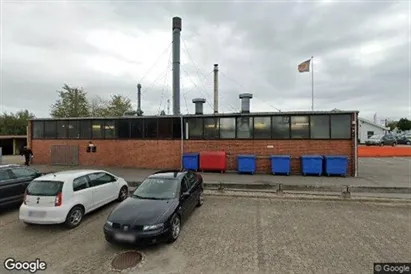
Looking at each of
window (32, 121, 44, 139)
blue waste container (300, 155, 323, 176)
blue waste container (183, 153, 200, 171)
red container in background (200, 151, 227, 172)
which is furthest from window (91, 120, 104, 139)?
blue waste container (300, 155, 323, 176)

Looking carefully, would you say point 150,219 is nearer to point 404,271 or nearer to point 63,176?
point 63,176

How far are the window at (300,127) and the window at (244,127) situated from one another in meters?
2.41

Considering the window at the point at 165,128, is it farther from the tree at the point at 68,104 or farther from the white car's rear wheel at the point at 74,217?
the tree at the point at 68,104

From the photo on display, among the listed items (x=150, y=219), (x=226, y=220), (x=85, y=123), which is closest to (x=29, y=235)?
(x=150, y=219)

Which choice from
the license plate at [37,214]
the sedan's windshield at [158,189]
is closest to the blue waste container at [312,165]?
the sedan's windshield at [158,189]

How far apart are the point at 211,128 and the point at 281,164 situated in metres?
4.73

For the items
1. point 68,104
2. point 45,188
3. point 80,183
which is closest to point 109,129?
point 80,183

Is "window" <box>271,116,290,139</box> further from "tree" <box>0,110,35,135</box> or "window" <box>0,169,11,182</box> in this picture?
"tree" <box>0,110,35,135</box>

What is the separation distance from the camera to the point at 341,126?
13.8 m

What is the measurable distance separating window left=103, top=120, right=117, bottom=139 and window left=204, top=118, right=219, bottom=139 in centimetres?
651

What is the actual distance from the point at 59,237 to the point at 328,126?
1357 cm

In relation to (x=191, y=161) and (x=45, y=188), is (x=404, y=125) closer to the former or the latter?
(x=191, y=161)

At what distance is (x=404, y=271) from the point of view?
446 centimetres

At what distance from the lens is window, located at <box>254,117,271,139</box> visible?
1468 centimetres
